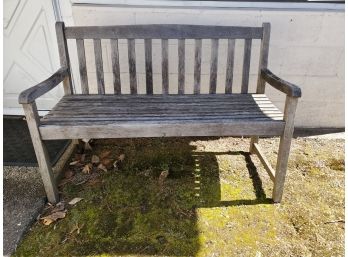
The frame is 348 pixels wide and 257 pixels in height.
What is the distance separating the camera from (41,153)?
2.11m

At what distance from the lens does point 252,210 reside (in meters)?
2.26

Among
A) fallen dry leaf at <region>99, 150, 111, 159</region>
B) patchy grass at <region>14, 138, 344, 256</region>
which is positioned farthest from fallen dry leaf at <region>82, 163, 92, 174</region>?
fallen dry leaf at <region>99, 150, 111, 159</region>

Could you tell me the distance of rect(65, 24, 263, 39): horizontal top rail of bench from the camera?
255 centimetres

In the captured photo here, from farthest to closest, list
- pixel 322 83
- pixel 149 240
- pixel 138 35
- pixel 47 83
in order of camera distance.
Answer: pixel 322 83
pixel 138 35
pixel 47 83
pixel 149 240

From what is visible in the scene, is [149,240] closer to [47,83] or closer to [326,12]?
[47,83]

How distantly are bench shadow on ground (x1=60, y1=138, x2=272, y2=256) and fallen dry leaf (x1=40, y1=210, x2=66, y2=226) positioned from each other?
0.48 ft

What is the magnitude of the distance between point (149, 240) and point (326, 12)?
2704 millimetres

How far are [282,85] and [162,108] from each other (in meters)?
0.93

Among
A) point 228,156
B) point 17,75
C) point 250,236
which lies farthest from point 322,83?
point 17,75

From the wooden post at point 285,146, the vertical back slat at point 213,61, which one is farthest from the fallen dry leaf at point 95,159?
the wooden post at point 285,146

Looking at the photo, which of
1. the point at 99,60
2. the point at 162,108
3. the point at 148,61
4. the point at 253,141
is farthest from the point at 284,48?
the point at 99,60

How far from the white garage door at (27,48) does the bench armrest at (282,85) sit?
221 cm

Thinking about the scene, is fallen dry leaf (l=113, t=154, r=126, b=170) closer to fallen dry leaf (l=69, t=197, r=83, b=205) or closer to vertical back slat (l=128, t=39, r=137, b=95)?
fallen dry leaf (l=69, t=197, r=83, b=205)

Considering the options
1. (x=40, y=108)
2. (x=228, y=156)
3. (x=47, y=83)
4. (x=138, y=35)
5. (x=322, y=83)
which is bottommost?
(x=228, y=156)
